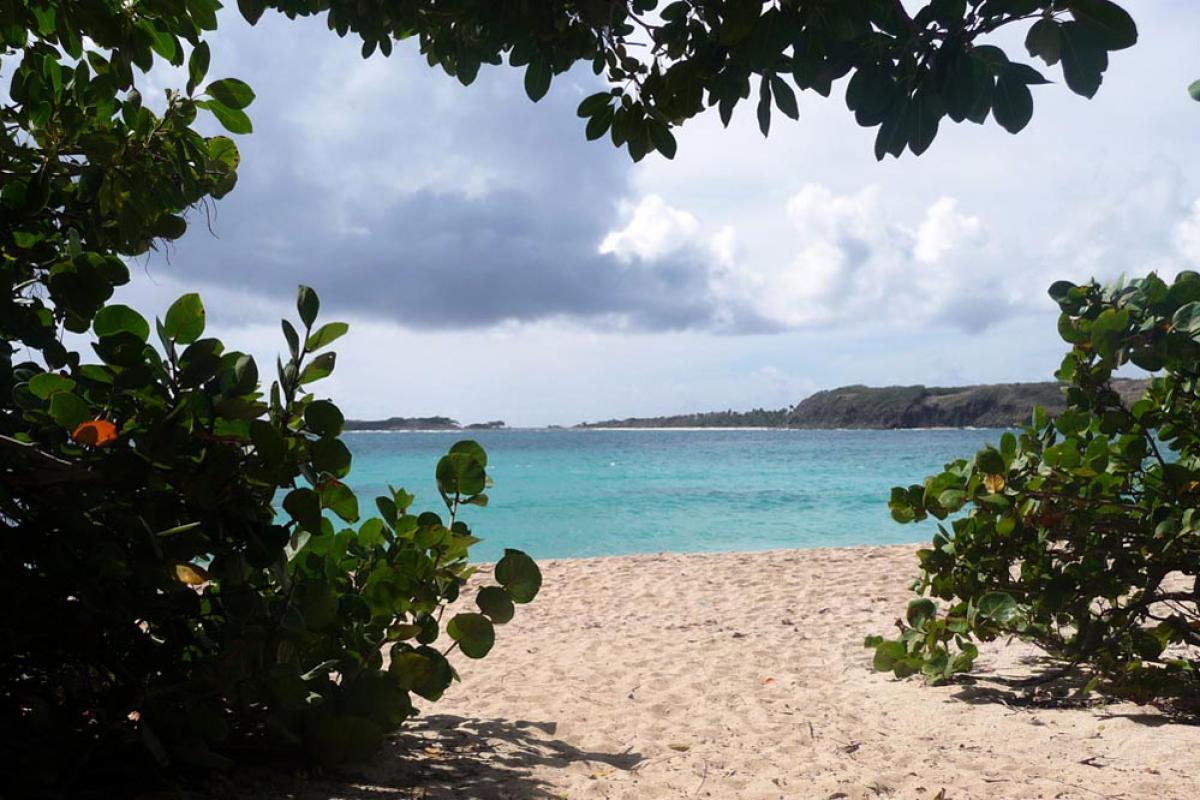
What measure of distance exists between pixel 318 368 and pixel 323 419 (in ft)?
0.53

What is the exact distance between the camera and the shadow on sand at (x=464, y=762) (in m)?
2.55

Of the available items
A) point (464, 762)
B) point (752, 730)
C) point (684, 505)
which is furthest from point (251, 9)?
point (684, 505)

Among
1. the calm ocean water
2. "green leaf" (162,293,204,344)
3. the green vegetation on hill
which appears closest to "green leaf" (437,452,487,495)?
"green leaf" (162,293,204,344)

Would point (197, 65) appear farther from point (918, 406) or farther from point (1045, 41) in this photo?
point (918, 406)

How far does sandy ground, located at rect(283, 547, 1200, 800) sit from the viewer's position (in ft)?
8.98

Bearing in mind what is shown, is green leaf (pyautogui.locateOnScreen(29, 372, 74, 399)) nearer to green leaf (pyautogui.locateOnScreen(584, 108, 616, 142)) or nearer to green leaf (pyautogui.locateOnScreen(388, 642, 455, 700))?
green leaf (pyautogui.locateOnScreen(388, 642, 455, 700))

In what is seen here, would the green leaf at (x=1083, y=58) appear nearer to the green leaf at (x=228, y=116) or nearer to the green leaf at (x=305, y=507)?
the green leaf at (x=305, y=507)

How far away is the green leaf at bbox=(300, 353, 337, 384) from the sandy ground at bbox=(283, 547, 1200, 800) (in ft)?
4.13

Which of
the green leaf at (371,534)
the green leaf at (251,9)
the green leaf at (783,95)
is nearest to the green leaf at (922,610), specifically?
the green leaf at (371,534)

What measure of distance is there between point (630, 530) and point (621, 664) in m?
14.4

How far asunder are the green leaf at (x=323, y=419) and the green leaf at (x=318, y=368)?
0.36 feet

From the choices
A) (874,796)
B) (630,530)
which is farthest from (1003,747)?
(630,530)

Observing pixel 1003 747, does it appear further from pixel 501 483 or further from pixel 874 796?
pixel 501 483

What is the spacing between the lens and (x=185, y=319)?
195 cm
